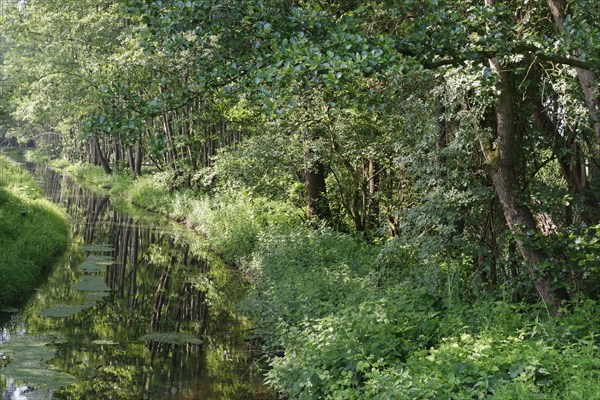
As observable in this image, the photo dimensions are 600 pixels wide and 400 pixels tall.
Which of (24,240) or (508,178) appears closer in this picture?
(508,178)

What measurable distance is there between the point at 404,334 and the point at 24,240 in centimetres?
1111

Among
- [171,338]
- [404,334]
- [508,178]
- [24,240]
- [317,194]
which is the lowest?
[171,338]

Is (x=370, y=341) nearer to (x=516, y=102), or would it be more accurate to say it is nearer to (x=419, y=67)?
(x=419, y=67)

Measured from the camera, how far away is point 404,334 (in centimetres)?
719

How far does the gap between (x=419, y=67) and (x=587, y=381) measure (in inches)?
116

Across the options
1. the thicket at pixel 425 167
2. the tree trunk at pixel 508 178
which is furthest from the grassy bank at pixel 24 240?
the tree trunk at pixel 508 178

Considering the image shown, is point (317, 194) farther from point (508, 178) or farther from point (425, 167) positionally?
point (508, 178)

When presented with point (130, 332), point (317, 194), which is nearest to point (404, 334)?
point (130, 332)

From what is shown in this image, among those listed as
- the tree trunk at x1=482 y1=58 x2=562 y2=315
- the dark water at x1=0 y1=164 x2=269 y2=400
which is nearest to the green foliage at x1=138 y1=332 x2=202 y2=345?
the dark water at x1=0 y1=164 x2=269 y2=400

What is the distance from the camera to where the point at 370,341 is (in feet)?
22.9

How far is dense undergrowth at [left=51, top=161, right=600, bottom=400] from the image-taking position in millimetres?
5281

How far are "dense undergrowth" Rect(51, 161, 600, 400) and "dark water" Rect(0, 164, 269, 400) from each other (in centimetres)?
95

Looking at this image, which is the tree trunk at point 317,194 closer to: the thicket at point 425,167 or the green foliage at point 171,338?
the thicket at point 425,167

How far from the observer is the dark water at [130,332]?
8641mm
